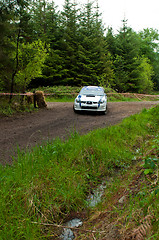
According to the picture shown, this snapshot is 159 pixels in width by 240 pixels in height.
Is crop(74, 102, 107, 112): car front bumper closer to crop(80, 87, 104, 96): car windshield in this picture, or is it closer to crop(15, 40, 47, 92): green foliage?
crop(80, 87, 104, 96): car windshield

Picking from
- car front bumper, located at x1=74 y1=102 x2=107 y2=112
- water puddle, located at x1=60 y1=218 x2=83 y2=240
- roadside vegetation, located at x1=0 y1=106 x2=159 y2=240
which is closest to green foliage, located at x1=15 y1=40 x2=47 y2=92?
car front bumper, located at x1=74 y1=102 x2=107 y2=112

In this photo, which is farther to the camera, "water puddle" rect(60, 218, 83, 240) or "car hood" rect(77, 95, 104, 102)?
"car hood" rect(77, 95, 104, 102)

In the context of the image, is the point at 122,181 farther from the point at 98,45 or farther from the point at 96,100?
the point at 98,45

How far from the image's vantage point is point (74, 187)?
12.3ft

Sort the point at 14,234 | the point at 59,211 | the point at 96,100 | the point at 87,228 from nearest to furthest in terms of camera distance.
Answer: the point at 14,234
the point at 87,228
the point at 59,211
the point at 96,100

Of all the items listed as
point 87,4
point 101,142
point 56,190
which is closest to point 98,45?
point 87,4

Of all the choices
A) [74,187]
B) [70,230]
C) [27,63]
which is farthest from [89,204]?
[27,63]

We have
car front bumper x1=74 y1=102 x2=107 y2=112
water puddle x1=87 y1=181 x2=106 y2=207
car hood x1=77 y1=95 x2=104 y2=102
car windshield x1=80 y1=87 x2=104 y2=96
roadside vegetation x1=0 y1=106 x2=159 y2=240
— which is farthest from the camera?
car windshield x1=80 y1=87 x2=104 y2=96

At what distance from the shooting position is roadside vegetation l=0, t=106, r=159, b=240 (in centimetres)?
259

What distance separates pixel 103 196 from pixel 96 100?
7.57m

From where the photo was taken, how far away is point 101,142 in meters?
5.54

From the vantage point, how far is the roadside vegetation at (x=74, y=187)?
259 cm

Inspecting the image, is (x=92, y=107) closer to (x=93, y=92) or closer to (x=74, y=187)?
(x=93, y=92)

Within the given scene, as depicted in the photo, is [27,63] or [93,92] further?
[27,63]
